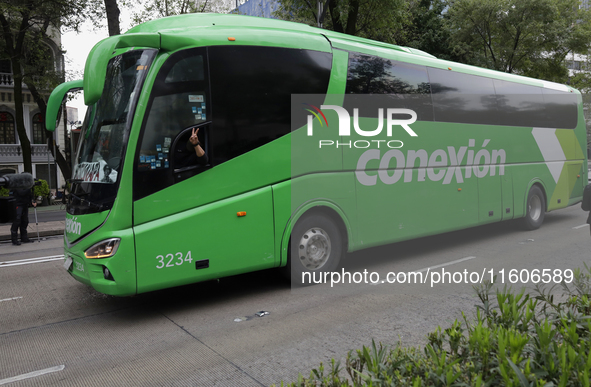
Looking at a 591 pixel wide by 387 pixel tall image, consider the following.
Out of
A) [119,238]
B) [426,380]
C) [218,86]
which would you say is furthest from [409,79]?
[426,380]

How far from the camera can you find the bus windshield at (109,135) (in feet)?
17.4

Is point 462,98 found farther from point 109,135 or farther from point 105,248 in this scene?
point 105,248

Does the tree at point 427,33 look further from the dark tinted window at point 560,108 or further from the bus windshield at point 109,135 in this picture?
the bus windshield at point 109,135

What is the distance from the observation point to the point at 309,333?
4957mm

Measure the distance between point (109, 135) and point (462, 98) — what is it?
21.5ft

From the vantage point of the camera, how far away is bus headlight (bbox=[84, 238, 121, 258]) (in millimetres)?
5188

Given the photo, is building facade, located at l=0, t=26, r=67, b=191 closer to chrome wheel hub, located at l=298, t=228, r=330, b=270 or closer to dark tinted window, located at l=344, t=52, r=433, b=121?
dark tinted window, located at l=344, t=52, r=433, b=121

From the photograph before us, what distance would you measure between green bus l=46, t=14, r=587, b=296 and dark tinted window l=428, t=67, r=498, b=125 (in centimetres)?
4

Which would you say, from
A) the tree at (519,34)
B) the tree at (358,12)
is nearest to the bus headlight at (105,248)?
the tree at (358,12)

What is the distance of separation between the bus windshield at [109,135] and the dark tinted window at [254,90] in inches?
36.4

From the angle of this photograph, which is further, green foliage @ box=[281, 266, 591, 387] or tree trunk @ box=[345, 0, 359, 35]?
tree trunk @ box=[345, 0, 359, 35]

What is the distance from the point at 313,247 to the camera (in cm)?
682

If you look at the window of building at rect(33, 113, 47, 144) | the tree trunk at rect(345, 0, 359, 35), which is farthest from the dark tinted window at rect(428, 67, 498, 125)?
the window of building at rect(33, 113, 47, 144)

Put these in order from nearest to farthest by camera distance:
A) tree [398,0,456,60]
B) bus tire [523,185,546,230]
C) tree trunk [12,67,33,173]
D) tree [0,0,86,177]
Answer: bus tire [523,185,546,230], tree [0,0,86,177], tree trunk [12,67,33,173], tree [398,0,456,60]
